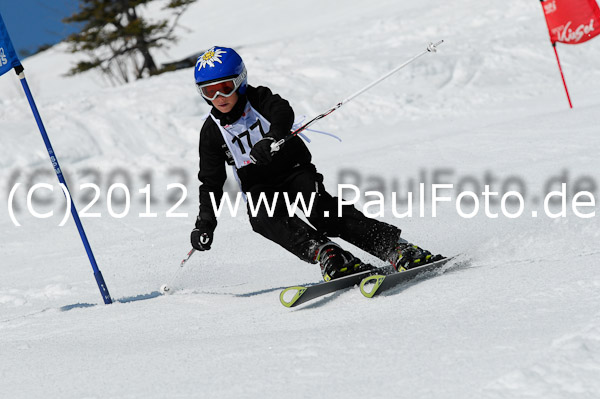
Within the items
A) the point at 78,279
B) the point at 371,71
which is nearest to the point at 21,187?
the point at 78,279

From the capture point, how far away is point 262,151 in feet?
12.5

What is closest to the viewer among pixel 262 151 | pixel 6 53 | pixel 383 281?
pixel 383 281

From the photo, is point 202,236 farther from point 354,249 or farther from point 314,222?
point 354,249

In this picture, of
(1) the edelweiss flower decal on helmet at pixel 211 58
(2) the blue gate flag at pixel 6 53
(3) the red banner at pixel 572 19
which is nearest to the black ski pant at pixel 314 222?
(1) the edelweiss flower decal on helmet at pixel 211 58

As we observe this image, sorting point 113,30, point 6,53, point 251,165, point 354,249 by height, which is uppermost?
point 113,30

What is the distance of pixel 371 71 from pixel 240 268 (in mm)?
9803

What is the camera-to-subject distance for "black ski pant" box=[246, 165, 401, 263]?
3999mm

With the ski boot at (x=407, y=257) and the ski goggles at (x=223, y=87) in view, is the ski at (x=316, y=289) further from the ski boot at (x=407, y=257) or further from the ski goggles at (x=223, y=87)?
the ski goggles at (x=223, y=87)

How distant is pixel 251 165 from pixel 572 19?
8.04m

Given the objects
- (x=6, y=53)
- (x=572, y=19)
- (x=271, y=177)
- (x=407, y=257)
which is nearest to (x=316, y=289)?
(x=407, y=257)

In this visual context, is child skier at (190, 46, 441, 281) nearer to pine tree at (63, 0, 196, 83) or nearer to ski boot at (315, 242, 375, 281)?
ski boot at (315, 242, 375, 281)

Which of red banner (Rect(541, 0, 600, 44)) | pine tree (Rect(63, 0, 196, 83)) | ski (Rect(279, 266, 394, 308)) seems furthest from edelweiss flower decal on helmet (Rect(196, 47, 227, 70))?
pine tree (Rect(63, 0, 196, 83))

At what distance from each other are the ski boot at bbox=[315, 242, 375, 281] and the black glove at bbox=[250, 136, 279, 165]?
1.96 feet

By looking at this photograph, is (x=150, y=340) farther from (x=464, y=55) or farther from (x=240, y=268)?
(x=464, y=55)
